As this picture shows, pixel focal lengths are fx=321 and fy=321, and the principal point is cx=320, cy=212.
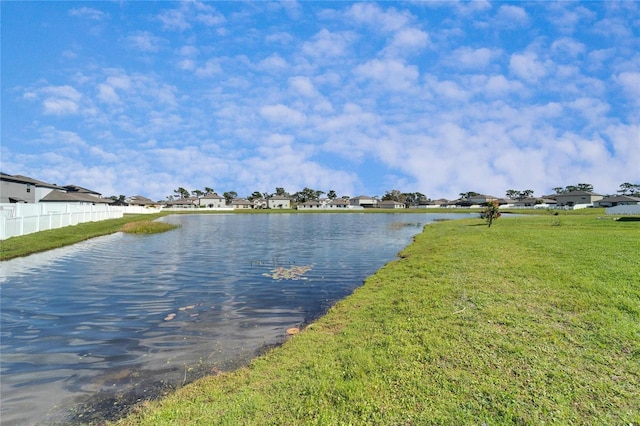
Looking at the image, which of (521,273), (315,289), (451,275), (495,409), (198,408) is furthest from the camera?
(315,289)

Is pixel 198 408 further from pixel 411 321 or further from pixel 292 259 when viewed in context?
pixel 292 259

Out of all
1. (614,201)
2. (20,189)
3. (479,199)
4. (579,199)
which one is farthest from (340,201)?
(20,189)

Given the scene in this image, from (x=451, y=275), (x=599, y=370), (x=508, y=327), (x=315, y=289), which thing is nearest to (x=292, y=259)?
(x=315, y=289)

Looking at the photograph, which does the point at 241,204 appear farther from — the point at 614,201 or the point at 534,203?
the point at 614,201

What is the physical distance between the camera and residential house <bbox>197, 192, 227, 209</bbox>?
159875 millimetres

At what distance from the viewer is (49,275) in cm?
1630

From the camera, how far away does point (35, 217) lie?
28.6 metres

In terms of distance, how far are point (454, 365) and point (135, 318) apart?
391 inches

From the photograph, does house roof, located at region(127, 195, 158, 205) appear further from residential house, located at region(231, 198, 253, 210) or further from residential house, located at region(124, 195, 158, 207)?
residential house, located at region(231, 198, 253, 210)

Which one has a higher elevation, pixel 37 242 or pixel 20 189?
pixel 20 189

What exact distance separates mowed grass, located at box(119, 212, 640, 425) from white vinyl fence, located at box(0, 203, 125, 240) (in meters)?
27.7

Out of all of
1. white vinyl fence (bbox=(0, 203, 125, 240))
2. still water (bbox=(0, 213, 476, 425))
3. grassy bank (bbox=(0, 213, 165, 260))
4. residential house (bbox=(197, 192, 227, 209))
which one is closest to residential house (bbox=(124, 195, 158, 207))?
residential house (bbox=(197, 192, 227, 209))

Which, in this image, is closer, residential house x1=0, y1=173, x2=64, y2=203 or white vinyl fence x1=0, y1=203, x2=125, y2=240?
white vinyl fence x1=0, y1=203, x2=125, y2=240

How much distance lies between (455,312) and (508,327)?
1.29m
